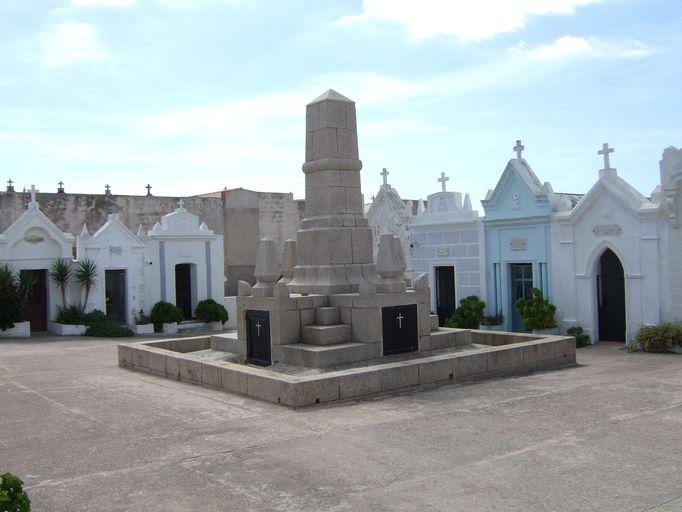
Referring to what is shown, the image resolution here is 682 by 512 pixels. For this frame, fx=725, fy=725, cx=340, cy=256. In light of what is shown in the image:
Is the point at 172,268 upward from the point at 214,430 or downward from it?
upward

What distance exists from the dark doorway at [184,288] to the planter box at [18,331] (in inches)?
194

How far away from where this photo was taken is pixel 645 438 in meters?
7.55

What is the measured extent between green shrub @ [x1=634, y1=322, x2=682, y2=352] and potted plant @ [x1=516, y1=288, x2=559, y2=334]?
89.0 inches

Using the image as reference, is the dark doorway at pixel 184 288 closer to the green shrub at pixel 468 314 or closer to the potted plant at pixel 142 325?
the potted plant at pixel 142 325

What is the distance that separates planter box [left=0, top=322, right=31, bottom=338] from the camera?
19922 millimetres

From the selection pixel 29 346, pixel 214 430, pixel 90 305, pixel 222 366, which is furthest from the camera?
pixel 90 305

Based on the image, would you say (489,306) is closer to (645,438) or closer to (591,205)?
(591,205)

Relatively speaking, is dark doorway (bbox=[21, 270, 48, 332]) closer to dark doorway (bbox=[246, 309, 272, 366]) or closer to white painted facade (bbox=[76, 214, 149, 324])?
white painted facade (bbox=[76, 214, 149, 324])

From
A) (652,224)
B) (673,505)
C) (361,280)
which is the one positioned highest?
(652,224)

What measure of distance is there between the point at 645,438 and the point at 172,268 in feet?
58.9

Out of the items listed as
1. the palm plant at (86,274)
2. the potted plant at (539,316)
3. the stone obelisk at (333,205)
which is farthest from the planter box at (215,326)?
the stone obelisk at (333,205)

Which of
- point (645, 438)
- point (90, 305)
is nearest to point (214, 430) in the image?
point (645, 438)

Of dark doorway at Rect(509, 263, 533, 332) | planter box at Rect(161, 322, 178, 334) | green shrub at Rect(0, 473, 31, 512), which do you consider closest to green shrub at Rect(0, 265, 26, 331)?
planter box at Rect(161, 322, 178, 334)

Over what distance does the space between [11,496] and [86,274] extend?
17470 millimetres
